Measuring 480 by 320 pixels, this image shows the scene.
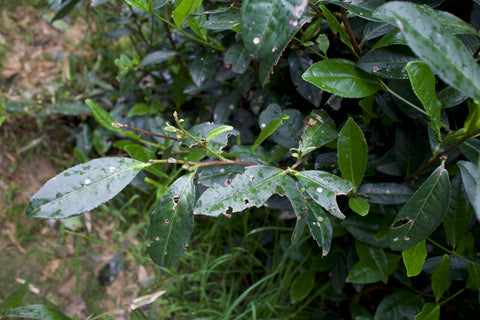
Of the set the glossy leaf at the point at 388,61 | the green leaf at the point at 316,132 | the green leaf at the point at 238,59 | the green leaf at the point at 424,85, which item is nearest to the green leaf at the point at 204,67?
the green leaf at the point at 238,59

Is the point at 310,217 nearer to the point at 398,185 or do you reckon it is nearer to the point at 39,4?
the point at 398,185

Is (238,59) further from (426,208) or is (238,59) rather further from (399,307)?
(399,307)

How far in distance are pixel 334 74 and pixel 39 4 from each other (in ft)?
7.22

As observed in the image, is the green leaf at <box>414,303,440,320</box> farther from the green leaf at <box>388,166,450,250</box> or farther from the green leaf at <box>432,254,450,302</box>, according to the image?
the green leaf at <box>388,166,450,250</box>

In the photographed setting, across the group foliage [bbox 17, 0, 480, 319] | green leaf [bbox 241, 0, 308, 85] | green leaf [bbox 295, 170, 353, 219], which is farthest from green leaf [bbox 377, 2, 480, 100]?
green leaf [bbox 295, 170, 353, 219]

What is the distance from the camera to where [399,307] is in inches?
42.9

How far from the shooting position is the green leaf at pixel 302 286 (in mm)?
1295

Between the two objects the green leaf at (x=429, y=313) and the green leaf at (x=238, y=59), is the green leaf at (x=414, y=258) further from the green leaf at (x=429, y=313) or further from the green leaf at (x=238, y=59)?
the green leaf at (x=238, y=59)

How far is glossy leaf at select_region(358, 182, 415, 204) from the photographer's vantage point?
2.87ft

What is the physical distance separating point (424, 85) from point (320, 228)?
354 mm

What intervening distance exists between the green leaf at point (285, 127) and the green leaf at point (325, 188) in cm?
17

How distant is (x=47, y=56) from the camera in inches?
84.0

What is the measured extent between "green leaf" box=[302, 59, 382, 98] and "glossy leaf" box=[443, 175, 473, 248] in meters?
0.35

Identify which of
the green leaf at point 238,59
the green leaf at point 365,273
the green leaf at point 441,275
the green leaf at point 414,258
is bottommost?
the green leaf at point 365,273
